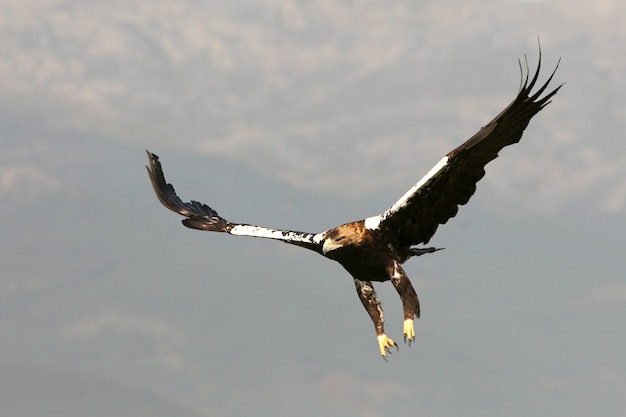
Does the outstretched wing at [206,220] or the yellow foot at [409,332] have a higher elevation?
the outstretched wing at [206,220]

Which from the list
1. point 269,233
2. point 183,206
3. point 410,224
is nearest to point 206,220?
point 183,206

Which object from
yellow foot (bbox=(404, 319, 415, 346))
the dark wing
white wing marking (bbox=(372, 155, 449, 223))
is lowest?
yellow foot (bbox=(404, 319, 415, 346))

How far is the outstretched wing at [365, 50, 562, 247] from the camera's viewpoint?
56.5ft

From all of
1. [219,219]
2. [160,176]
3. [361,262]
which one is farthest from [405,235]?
[160,176]

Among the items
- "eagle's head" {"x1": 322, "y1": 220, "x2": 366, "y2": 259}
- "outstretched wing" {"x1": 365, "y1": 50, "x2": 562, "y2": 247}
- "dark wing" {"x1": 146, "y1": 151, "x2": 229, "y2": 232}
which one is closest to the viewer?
"outstretched wing" {"x1": 365, "y1": 50, "x2": 562, "y2": 247}

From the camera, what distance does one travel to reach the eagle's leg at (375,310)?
Answer: 18984mm

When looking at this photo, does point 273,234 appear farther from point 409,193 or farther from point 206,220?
point 409,193

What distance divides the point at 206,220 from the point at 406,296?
6.44 m

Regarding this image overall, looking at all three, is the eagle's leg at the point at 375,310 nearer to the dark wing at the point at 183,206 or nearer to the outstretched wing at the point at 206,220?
the outstretched wing at the point at 206,220

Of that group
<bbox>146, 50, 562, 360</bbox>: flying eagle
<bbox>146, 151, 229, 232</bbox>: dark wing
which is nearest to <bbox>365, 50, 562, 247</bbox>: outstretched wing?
<bbox>146, 50, 562, 360</bbox>: flying eagle

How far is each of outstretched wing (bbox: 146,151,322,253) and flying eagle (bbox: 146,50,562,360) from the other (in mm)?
32

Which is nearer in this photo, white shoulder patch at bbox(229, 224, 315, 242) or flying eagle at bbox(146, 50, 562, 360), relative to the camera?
flying eagle at bbox(146, 50, 562, 360)

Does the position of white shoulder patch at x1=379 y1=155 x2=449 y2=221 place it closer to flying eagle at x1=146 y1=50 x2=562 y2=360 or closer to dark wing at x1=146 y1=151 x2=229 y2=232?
flying eagle at x1=146 y1=50 x2=562 y2=360

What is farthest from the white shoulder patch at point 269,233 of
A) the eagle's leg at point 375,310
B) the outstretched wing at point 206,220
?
the eagle's leg at point 375,310
